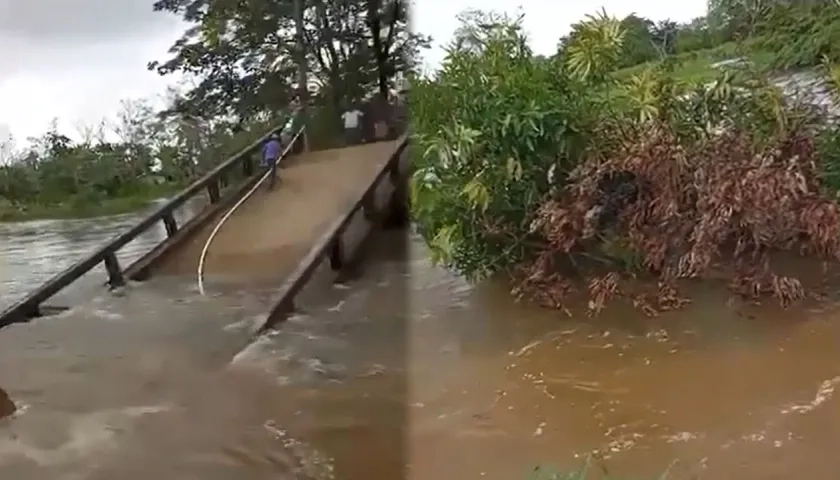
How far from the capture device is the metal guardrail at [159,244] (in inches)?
54.0

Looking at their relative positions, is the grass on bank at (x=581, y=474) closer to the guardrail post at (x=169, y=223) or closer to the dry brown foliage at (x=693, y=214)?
the dry brown foliage at (x=693, y=214)

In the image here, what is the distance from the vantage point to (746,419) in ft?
5.06

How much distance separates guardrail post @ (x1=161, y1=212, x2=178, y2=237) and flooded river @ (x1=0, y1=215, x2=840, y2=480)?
0.08 meters

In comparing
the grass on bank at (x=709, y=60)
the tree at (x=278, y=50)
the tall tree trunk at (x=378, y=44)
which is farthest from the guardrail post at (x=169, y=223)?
the grass on bank at (x=709, y=60)

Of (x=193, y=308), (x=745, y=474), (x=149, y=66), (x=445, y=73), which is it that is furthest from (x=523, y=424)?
(x=149, y=66)

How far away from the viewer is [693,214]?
183 cm

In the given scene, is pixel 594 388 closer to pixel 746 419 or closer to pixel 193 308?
pixel 746 419

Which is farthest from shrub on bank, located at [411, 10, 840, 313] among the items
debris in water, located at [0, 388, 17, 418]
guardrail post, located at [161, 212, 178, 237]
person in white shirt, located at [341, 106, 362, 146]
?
debris in water, located at [0, 388, 17, 418]

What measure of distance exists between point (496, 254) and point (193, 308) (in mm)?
712

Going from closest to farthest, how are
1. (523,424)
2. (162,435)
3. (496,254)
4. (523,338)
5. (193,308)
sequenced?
1. (162,435)
2. (193,308)
3. (523,424)
4. (523,338)
5. (496,254)

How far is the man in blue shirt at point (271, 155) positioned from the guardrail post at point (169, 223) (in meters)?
0.17

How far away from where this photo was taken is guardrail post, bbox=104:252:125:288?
1427 millimetres

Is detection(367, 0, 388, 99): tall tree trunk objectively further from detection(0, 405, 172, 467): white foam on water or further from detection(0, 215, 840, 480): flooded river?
detection(0, 405, 172, 467): white foam on water

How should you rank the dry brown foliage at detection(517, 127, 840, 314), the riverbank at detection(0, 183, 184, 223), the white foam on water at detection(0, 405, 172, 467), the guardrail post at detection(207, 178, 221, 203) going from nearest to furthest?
the white foam on water at detection(0, 405, 172, 467) → the riverbank at detection(0, 183, 184, 223) → the guardrail post at detection(207, 178, 221, 203) → the dry brown foliage at detection(517, 127, 840, 314)
